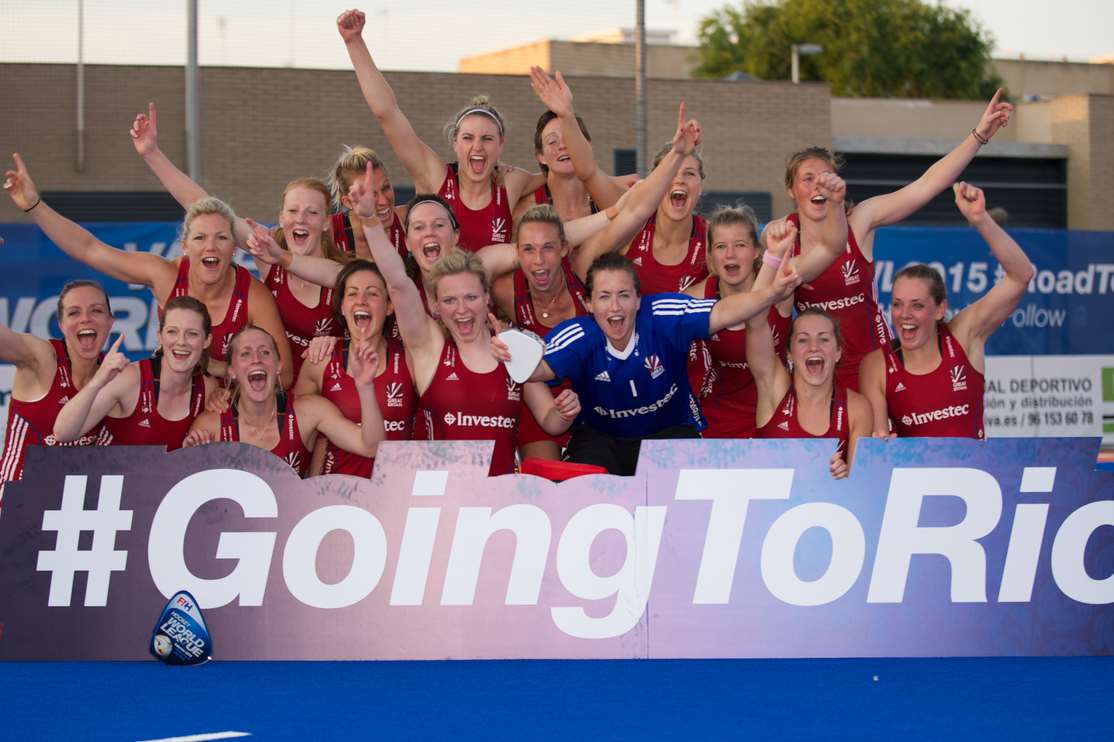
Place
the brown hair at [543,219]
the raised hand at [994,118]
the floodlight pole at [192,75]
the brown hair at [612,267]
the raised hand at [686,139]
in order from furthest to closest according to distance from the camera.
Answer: the floodlight pole at [192,75]
the raised hand at [994,118]
the raised hand at [686,139]
the brown hair at [543,219]
the brown hair at [612,267]

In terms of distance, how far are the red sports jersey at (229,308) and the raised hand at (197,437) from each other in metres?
0.50

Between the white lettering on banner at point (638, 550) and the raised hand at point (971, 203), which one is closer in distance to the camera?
the white lettering on banner at point (638, 550)

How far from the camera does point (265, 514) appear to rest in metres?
6.04

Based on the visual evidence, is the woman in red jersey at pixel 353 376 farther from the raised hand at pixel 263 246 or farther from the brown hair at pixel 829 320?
the brown hair at pixel 829 320

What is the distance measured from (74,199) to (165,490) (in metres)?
16.3

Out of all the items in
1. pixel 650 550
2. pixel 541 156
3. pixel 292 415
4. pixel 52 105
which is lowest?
pixel 650 550

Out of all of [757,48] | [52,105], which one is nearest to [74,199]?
[52,105]

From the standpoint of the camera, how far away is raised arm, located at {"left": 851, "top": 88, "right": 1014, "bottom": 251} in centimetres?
742

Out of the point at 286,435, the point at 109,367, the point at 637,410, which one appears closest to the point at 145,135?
the point at 109,367

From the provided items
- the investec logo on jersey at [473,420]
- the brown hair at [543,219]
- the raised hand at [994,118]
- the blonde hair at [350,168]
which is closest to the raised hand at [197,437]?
the investec logo on jersey at [473,420]

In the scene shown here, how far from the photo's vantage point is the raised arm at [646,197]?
7008 mm

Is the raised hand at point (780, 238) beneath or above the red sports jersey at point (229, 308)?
above

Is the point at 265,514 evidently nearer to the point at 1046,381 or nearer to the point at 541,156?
the point at 541,156

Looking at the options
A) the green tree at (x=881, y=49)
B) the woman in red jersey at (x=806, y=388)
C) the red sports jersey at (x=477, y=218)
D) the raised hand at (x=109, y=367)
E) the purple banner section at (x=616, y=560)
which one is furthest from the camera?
the green tree at (x=881, y=49)
